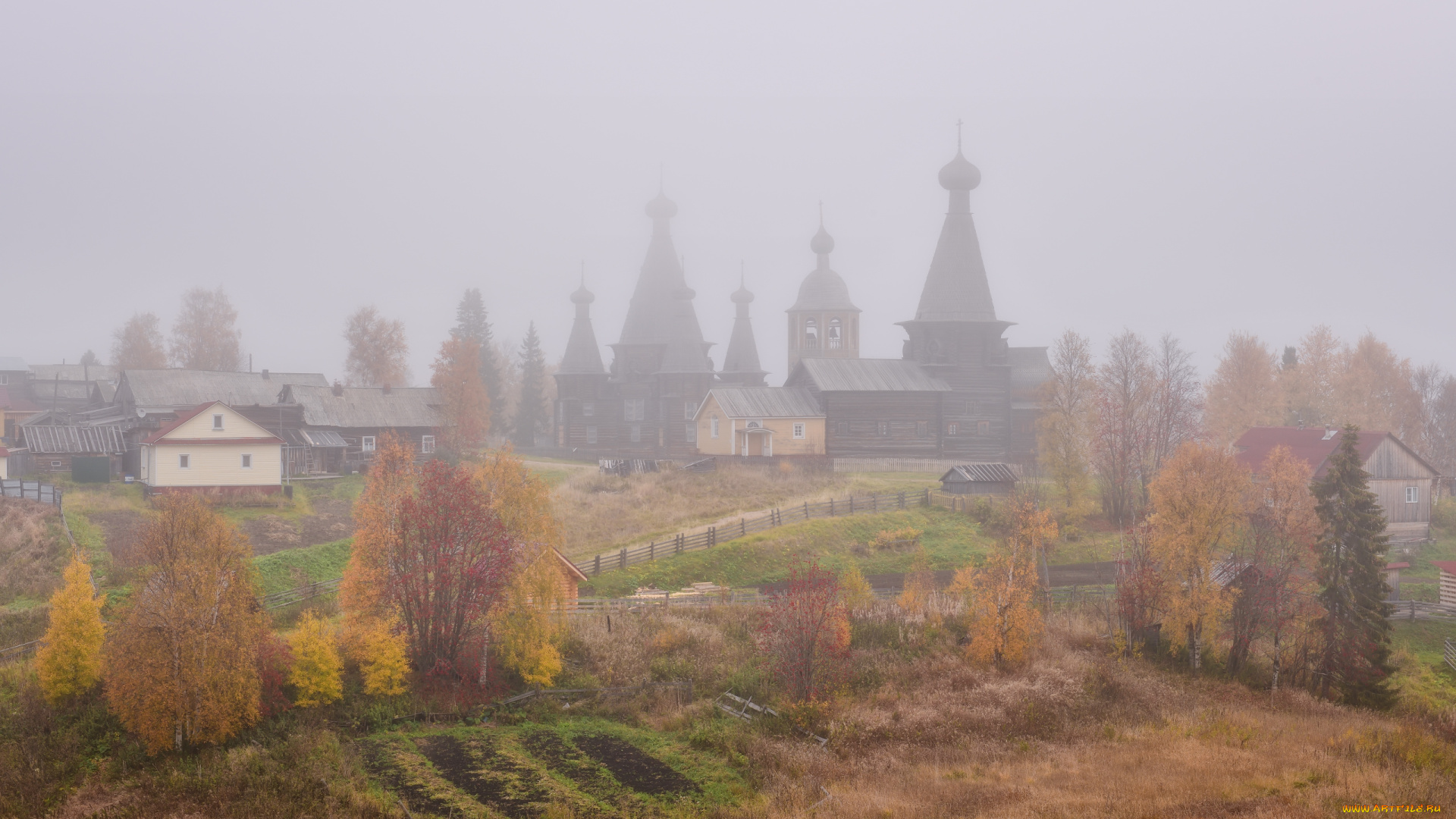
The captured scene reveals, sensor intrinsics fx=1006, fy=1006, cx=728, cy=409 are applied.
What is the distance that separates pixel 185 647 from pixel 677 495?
23056 millimetres

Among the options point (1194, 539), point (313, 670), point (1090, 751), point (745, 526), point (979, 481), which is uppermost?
point (979, 481)

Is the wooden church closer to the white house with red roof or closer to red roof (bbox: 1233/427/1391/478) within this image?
red roof (bbox: 1233/427/1391/478)

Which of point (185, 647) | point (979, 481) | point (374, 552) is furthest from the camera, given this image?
point (979, 481)

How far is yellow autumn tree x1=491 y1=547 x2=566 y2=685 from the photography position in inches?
808

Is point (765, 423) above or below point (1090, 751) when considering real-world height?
above

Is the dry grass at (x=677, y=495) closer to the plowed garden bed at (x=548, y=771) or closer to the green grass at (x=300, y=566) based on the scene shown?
the green grass at (x=300, y=566)

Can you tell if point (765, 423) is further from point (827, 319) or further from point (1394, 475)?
point (1394, 475)

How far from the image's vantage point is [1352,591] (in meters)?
22.4

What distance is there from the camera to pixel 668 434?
186ft

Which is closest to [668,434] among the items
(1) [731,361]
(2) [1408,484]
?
(1) [731,361]

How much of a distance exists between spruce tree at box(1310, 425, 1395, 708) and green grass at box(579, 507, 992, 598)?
10.6m

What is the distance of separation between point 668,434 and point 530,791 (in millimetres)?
41112

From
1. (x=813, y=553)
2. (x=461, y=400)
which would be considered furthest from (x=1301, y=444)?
(x=461, y=400)

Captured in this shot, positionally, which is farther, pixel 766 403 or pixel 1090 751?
pixel 766 403
